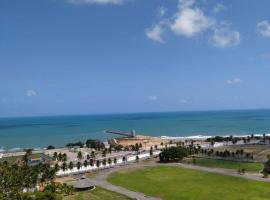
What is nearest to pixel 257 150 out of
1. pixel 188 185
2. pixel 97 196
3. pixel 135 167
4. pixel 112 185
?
pixel 135 167

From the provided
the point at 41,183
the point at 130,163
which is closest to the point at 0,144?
the point at 130,163

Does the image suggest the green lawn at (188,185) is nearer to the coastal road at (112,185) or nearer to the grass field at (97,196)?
the coastal road at (112,185)

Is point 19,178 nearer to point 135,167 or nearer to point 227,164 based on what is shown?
point 135,167

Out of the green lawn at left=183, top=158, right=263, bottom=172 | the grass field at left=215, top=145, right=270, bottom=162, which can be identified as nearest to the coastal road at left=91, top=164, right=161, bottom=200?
the green lawn at left=183, top=158, right=263, bottom=172

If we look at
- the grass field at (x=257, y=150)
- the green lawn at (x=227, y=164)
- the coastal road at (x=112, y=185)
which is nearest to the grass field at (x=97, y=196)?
the coastal road at (x=112, y=185)

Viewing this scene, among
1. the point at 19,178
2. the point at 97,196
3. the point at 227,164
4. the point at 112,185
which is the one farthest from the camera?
the point at 227,164
